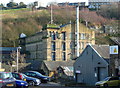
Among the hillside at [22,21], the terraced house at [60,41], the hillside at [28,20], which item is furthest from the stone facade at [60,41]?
the hillside at [28,20]

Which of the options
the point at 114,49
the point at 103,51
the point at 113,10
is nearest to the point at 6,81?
the point at 114,49

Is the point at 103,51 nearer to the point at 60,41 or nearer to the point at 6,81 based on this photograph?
the point at 6,81

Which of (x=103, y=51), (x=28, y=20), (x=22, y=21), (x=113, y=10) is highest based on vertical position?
(x=113, y=10)

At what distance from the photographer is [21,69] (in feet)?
205

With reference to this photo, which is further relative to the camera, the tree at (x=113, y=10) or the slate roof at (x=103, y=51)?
the slate roof at (x=103, y=51)

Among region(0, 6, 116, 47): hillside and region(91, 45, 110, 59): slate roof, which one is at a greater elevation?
region(0, 6, 116, 47): hillside

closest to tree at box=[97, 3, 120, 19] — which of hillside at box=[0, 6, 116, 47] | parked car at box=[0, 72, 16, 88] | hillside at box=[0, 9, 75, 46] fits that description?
parked car at box=[0, 72, 16, 88]

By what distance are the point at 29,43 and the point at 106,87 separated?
57369 millimetres

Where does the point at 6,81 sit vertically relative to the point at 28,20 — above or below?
below

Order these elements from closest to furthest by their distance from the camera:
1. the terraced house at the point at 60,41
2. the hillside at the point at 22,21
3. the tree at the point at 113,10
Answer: the tree at the point at 113,10 → the terraced house at the point at 60,41 → the hillside at the point at 22,21

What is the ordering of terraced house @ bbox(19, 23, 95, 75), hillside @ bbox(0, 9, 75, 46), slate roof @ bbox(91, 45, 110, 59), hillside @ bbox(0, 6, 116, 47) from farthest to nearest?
hillside @ bbox(0, 6, 116, 47) → hillside @ bbox(0, 9, 75, 46) → terraced house @ bbox(19, 23, 95, 75) → slate roof @ bbox(91, 45, 110, 59)

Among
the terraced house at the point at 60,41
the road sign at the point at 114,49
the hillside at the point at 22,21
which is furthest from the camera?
the hillside at the point at 22,21

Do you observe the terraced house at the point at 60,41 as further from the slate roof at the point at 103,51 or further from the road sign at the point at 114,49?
the road sign at the point at 114,49

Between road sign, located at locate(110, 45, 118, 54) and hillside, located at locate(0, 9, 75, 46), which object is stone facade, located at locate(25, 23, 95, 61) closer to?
hillside, located at locate(0, 9, 75, 46)
